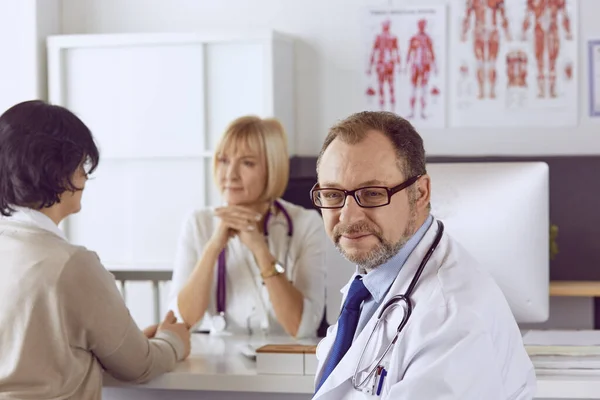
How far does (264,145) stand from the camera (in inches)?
133

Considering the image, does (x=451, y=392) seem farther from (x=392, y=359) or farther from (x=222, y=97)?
(x=222, y=97)

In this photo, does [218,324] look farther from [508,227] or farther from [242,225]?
[508,227]

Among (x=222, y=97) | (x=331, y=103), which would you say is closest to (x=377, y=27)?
(x=331, y=103)

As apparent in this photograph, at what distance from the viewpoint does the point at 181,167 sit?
4.26 m

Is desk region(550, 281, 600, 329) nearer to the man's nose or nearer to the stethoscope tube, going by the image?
the stethoscope tube

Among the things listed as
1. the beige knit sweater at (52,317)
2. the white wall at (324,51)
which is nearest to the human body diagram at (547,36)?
the white wall at (324,51)

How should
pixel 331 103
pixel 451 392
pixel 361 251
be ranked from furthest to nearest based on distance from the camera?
pixel 331 103 < pixel 361 251 < pixel 451 392

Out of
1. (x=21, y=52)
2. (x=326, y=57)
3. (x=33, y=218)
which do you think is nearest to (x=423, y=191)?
(x=33, y=218)

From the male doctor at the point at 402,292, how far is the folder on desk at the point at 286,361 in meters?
0.60

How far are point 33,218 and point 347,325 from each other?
955 millimetres

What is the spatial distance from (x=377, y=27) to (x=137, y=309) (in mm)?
1737

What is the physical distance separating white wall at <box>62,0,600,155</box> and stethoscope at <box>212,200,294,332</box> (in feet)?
3.86

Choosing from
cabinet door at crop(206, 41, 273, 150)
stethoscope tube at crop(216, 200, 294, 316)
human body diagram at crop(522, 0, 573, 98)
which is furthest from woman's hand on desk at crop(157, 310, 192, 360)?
human body diagram at crop(522, 0, 573, 98)

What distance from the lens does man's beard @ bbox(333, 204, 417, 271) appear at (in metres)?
1.71
